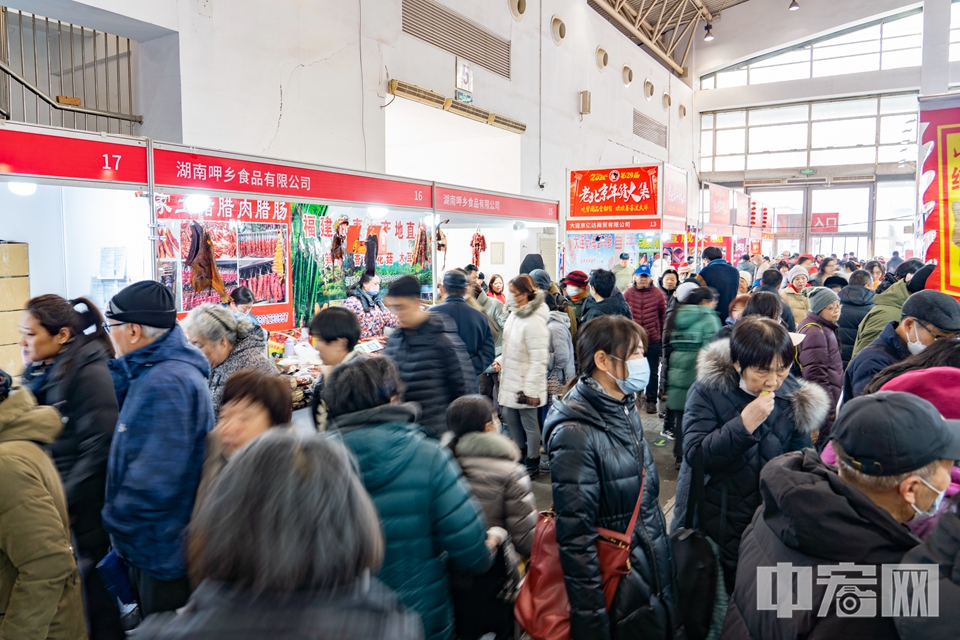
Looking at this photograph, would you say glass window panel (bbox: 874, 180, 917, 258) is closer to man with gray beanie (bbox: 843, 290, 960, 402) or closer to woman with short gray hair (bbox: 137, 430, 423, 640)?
man with gray beanie (bbox: 843, 290, 960, 402)

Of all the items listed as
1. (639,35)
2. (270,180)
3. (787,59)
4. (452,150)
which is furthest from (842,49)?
(270,180)

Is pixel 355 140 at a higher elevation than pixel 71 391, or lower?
higher

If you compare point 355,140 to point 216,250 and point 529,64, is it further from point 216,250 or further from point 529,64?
point 529,64

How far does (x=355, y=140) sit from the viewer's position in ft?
24.1

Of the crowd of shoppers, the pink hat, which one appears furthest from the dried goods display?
the pink hat

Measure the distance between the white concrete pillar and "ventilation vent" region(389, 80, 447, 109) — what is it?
1634cm

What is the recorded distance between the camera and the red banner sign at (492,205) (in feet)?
21.4

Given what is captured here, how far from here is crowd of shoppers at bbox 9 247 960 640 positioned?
87 centimetres

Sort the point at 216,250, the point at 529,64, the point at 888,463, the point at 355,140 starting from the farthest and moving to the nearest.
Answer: the point at 529,64 → the point at 355,140 → the point at 216,250 → the point at 888,463

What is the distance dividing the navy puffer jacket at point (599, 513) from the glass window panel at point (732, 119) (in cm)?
2345

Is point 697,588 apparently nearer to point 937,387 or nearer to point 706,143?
point 937,387

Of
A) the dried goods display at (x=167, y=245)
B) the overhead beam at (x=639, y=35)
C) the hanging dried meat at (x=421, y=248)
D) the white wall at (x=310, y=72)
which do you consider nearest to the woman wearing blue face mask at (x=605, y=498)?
the dried goods display at (x=167, y=245)

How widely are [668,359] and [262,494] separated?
4273 millimetres

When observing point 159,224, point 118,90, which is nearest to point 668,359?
point 159,224
